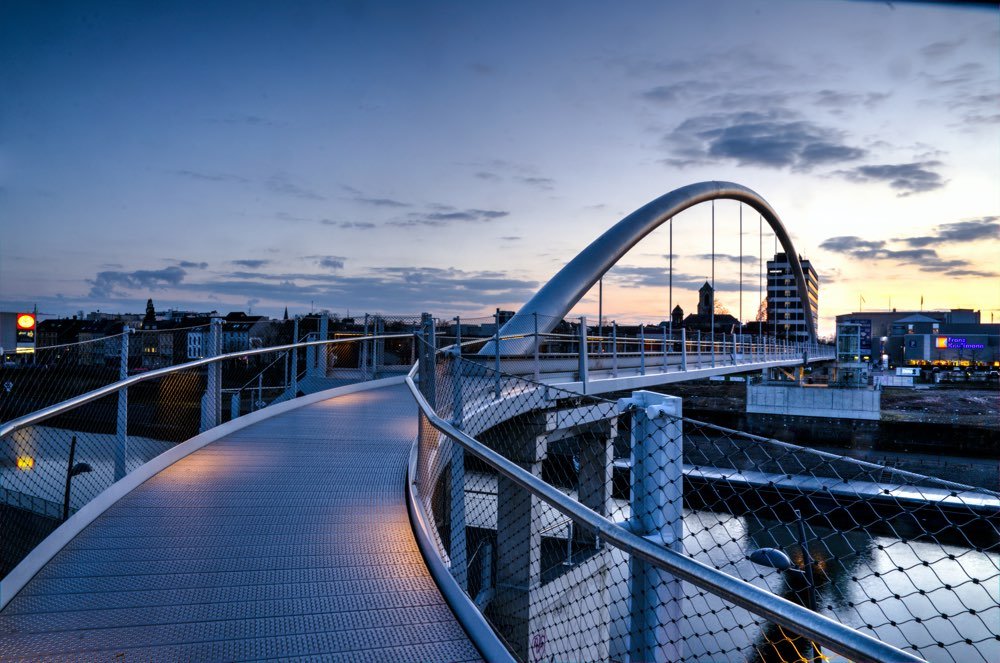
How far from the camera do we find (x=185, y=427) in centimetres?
618

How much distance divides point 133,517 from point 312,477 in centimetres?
121

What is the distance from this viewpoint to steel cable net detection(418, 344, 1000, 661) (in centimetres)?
206

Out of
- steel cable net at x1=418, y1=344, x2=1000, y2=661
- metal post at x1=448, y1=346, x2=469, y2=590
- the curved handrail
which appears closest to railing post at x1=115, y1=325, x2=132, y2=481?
steel cable net at x1=418, y1=344, x2=1000, y2=661

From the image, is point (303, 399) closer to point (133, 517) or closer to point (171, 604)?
point (133, 517)

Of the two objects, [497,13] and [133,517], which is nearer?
[133,517]

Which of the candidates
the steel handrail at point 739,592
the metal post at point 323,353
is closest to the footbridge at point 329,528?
the steel handrail at point 739,592

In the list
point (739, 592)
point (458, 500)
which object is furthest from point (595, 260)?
point (739, 592)

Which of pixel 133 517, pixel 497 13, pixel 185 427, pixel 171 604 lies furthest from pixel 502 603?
pixel 497 13

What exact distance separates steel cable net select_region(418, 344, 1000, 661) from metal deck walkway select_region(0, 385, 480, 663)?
451mm

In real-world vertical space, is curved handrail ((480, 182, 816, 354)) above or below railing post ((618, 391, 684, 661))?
above

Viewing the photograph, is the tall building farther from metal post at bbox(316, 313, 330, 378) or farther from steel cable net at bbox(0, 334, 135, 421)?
steel cable net at bbox(0, 334, 135, 421)

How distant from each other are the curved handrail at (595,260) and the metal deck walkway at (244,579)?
502 centimetres

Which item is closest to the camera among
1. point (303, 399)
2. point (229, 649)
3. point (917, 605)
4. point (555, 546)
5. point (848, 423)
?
point (229, 649)

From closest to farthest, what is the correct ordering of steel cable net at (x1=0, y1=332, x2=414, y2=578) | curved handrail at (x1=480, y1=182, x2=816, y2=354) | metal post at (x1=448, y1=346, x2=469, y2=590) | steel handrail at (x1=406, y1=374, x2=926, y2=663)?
steel handrail at (x1=406, y1=374, x2=926, y2=663), metal post at (x1=448, y1=346, x2=469, y2=590), steel cable net at (x1=0, y1=332, x2=414, y2=578), curved handrail at (x1=480, y1=182, x2=816, y2=354)
